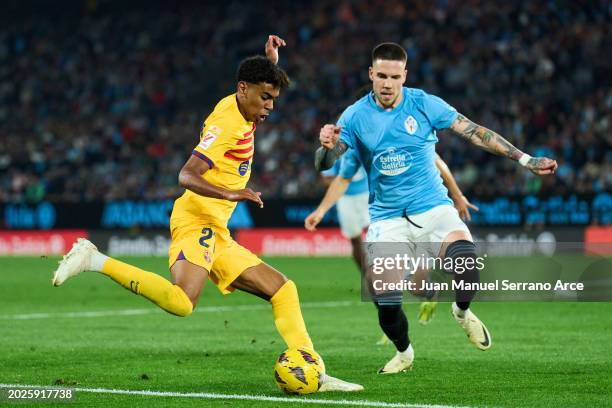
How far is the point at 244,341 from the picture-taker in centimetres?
1134

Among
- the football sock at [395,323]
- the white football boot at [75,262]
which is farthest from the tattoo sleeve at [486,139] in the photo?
the white football boot at [75,262]

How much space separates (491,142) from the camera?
337 inches

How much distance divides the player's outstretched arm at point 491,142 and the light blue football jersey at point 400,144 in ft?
0.37

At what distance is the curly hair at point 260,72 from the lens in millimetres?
8031

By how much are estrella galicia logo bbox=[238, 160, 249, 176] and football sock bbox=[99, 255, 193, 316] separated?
0.94 m

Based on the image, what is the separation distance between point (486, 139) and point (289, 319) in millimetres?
1989

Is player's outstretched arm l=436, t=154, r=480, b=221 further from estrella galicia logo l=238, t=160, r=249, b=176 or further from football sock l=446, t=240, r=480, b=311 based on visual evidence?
estrella galicia logo l=238, t=160, r=249, b=176

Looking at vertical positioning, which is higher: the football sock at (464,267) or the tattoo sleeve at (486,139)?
the tattoo sleeve at (486,139)

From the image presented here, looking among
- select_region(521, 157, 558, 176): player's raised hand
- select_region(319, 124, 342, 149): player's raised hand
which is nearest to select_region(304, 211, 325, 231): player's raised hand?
select_region(319, 124, 342, 149): player's raised hand

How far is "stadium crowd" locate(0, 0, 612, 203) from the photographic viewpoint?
2684 centimetres

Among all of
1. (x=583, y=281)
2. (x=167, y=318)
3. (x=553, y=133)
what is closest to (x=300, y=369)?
(x=167, y=318)

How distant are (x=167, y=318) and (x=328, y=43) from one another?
19.6 m

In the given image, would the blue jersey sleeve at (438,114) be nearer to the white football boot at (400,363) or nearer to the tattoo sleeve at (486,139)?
the tattoo sleeve at (486,139)

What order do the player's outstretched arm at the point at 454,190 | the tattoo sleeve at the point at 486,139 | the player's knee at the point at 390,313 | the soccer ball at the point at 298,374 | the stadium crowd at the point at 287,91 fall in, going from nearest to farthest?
the soccer ball at the point at 298,374 → the tattoo sleeve at the point at 486,139 → the player's knee at the point at 390,313 → the player's outstretched arm at the point at 454,190 → the stadium crowd at the point at 287,91
